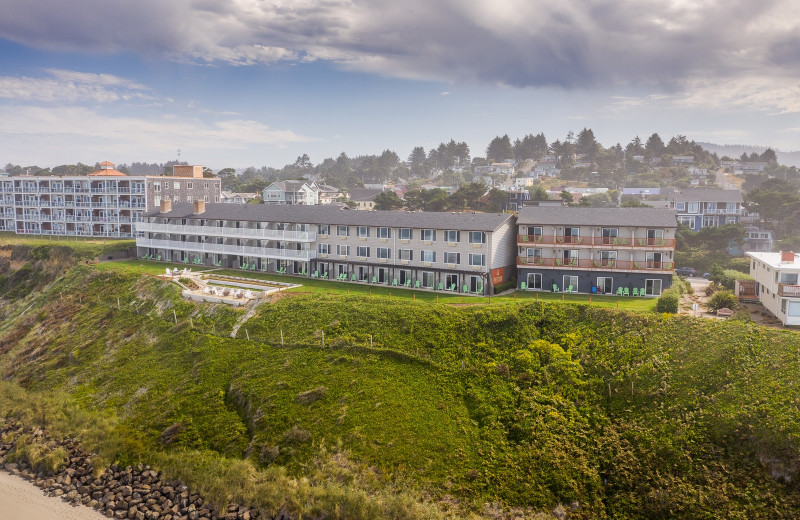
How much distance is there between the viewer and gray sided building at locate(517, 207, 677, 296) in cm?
4769

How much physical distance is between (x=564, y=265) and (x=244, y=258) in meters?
37.4

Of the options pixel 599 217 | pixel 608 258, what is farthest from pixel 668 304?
pixel 599 217

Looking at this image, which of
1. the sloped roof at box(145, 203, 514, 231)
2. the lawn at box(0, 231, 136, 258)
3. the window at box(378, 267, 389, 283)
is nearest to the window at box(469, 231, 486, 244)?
the sloped roof at box(145, 203, 514, 231)

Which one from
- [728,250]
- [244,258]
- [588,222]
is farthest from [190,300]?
[728,250]

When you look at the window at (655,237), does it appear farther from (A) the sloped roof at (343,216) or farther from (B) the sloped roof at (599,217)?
(A) the sloped roof at (343,216)

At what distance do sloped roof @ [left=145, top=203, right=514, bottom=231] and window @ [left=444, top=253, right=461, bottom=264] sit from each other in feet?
8.15

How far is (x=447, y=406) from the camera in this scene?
3183 centimetres

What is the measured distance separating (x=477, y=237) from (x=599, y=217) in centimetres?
1095

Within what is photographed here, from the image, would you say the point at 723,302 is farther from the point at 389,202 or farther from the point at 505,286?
the point at 389,202

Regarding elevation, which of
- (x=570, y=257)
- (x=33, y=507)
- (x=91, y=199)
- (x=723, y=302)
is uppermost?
(x=91, y=199)

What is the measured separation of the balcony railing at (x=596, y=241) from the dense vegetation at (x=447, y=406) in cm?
1117

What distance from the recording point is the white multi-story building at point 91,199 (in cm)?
8788

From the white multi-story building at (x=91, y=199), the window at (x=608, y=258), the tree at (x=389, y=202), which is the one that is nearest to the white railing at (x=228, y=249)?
the white multi-story building at (x=91, y=199)

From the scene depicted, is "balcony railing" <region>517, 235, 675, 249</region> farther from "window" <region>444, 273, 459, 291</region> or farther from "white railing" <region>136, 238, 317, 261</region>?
"white railing" <region>136, 238, 317, 261</region>
